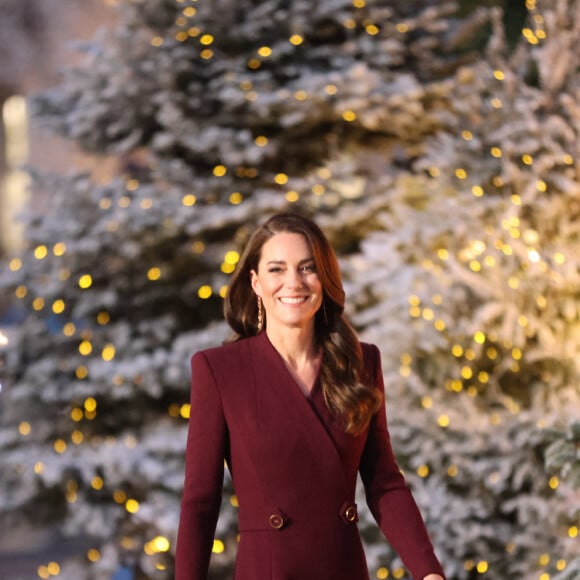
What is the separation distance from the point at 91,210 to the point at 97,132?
2.15 ft

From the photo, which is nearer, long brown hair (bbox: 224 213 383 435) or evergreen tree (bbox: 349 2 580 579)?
long brown hair (bbox: 224 213 383 435)

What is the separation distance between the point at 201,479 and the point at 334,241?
4.45 meters

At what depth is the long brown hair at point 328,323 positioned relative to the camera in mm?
2221

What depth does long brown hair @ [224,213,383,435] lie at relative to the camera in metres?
2.22

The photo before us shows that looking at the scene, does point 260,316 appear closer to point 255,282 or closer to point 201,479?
point 255,282

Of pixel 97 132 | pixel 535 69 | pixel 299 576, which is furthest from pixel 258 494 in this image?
pixel 97 132

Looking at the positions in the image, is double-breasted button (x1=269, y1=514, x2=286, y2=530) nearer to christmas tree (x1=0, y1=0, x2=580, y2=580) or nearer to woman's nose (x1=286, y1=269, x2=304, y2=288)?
woman's nose (x1=286, y1=269, x2=304, y2=288)

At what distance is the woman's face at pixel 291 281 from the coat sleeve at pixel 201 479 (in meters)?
0.19

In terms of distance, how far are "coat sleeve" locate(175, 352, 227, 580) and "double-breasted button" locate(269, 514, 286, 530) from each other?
0.37ft

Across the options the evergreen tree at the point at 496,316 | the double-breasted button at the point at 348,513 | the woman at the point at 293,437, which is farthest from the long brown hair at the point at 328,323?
the evergreen tree at the point at 496,316

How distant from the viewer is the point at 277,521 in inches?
83.4

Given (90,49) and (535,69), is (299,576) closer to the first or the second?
(535,69)

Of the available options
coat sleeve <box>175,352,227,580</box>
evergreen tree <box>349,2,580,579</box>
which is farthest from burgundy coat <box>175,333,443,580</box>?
evergreen tree <box>349,2,580,579</box>

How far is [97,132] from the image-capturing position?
6.64m
